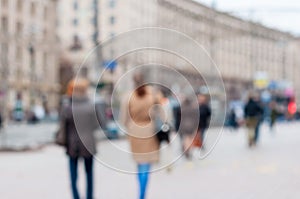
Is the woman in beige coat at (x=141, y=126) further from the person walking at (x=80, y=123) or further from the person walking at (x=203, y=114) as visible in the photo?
the person walking at (x=203, y=114)

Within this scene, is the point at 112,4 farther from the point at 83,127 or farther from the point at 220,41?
the point at 83,127

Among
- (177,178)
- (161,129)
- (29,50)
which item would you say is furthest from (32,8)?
(161,129)

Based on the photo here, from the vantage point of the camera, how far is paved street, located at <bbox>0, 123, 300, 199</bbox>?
9.16 metres

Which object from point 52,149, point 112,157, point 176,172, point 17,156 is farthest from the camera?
point 52,149

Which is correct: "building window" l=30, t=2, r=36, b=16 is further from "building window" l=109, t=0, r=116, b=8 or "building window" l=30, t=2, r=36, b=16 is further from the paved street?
the paved street

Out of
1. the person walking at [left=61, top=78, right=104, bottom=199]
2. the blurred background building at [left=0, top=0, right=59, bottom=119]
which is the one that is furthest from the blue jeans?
the blurred background building at [left=0, top=0, right=59, bottom=119]

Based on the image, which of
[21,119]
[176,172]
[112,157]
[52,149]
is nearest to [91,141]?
[112,157]

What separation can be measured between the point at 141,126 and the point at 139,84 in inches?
19.6

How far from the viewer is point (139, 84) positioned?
24.3 feet

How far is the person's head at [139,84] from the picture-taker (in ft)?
24.2

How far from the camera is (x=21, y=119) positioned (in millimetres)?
49688

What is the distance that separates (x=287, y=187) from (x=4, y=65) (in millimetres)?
21672

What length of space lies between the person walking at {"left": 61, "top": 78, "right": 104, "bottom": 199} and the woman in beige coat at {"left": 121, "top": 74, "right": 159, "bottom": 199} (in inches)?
15.3

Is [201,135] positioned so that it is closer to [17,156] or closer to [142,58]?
[17,156]
